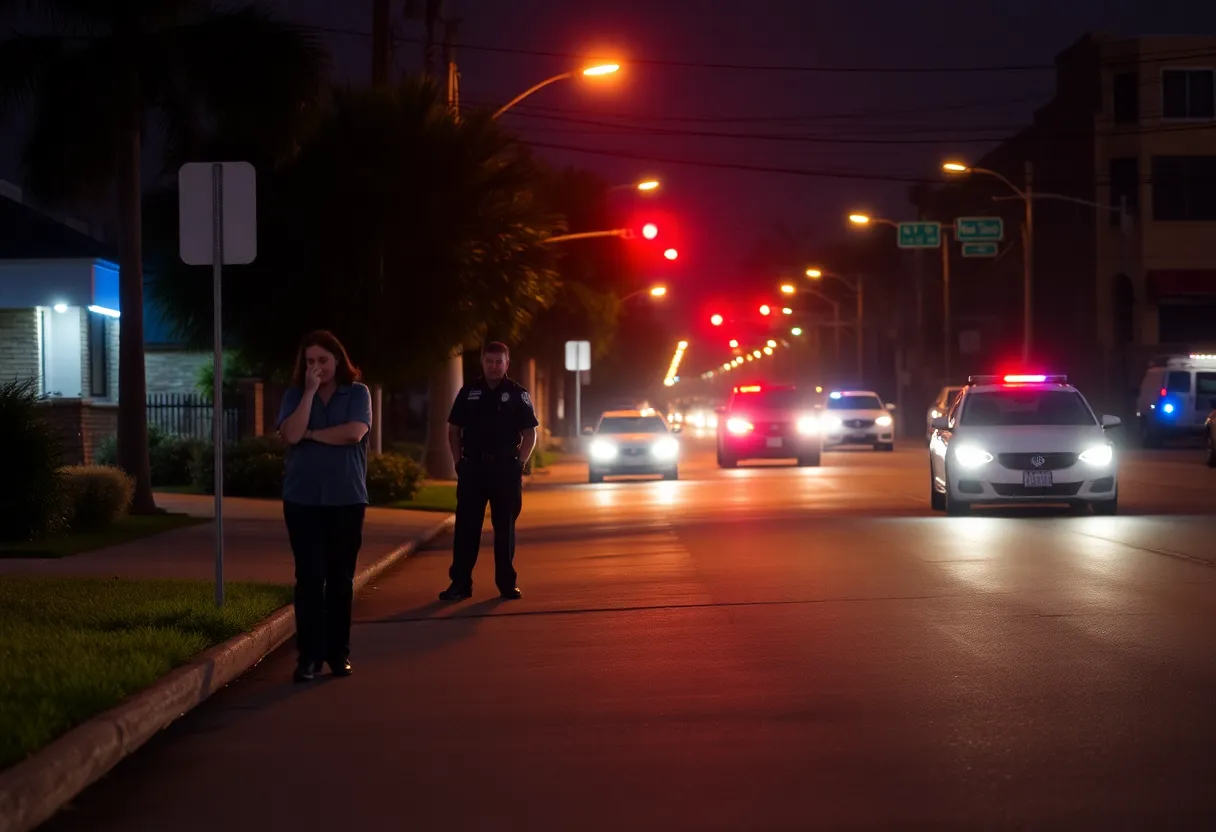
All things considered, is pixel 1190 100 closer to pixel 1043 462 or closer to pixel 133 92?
pixel 1043 462

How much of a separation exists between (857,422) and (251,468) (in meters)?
29.8

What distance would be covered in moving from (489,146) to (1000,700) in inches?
896

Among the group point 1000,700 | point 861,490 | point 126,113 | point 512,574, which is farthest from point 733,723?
point 861,490

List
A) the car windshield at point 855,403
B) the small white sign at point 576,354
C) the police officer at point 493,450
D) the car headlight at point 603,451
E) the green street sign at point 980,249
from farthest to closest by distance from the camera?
the green street sign at point 980,249
the car windshield at point 855,403
the small white sign at point 576,354
the car headlight at point 603,451
the police officer at point 493,450

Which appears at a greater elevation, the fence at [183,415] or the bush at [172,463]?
the fence at [183,415]

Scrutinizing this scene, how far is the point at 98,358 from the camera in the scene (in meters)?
36.7

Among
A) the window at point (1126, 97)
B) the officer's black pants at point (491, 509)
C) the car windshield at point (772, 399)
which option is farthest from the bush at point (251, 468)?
the window at point (1126, 97)

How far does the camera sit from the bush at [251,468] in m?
29.6

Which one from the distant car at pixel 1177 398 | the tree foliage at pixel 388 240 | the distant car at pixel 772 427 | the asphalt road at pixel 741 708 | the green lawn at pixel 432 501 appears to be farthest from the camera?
the distant car at pixel 1177 398

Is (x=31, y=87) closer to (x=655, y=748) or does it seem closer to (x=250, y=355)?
(x=250, y=355)

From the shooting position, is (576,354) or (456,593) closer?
(456,593)

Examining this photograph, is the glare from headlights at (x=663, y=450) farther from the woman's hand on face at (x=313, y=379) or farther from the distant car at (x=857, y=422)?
the woman's hand on face at (x=313, y=379)

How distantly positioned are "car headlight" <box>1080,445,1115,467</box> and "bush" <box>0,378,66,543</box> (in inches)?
464

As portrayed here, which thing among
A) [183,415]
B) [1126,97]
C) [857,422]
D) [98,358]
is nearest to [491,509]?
[98,358]
